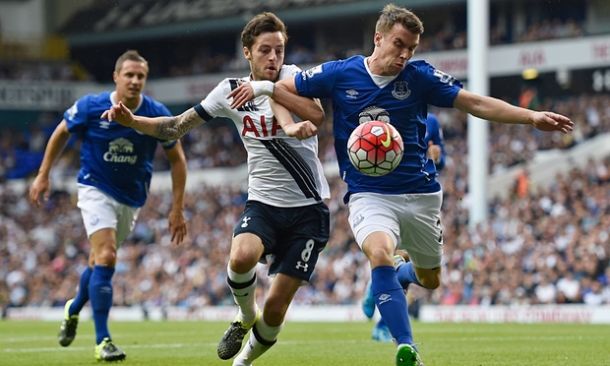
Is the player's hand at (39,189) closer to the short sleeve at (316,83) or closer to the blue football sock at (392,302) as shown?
the short sleeve at (316,83)

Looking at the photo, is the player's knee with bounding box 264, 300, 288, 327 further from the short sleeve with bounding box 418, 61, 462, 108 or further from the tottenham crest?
the short sleeve with bounding box 418, 61, 462, 108

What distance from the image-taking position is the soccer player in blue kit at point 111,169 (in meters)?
11.2

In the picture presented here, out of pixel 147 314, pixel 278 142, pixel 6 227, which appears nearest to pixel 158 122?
pixel 278 142

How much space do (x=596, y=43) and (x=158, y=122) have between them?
2849cm

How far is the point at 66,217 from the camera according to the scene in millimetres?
38812

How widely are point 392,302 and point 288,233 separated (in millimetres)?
1260

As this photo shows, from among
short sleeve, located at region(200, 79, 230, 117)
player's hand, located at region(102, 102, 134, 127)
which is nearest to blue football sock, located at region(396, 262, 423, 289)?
short sleeve, located at region(200, 79, 230, 117)

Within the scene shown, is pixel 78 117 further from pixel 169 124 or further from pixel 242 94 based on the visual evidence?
pixel 242 94

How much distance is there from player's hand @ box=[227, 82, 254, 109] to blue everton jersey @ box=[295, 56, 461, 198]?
39 cm

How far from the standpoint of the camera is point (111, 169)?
37.9 ft

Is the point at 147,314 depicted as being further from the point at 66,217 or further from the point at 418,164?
the point at 418,164

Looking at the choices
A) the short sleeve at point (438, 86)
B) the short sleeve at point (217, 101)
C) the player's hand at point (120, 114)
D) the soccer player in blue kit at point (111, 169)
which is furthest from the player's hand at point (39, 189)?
the short sleeve at point (438, 86)

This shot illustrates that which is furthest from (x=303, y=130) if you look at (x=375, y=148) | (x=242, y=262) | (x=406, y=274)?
(x=406, y=274)

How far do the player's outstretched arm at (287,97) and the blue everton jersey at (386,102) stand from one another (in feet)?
Answer: 0.26
